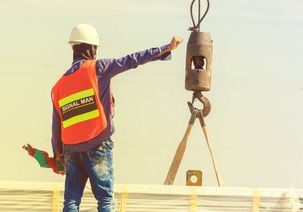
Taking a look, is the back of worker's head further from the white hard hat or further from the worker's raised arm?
the worker's raised arm

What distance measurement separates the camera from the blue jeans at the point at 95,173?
4680mm

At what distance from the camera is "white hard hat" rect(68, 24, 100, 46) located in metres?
4.77

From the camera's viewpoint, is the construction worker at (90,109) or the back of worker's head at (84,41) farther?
the back of worker's head at (84,41)

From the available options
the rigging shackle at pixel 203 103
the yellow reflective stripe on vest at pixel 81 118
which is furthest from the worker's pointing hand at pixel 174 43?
the rigging shackle at pixel 203 103

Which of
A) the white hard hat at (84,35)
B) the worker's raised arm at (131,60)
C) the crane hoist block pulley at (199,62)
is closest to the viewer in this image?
the worker's raised arm at (131,60)

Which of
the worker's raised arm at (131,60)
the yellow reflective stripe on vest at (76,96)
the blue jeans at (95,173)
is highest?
the worker's raised arm at (131,60)

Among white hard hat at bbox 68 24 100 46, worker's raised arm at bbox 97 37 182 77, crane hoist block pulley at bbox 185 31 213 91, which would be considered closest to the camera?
worker's raised arm at bbox 97 37 182 77

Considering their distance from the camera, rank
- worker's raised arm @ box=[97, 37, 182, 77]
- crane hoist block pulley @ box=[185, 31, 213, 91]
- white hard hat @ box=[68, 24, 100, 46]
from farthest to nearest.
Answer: crane hoist block pulley @ box=[185, 31, 213, 91] → white hard hat @ box=[68, 24, 100, 46] → worker's raised arm @ box=[97, 37, 182, 77]

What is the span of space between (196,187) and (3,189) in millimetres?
1765

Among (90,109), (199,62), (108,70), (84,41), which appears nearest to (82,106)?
(90,109)

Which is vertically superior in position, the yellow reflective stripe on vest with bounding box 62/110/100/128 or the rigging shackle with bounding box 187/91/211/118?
the rigging shackle with bounding box 187/91/211/118

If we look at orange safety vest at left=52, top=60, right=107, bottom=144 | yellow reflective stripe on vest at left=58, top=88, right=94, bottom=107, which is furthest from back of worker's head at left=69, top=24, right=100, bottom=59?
yellow reflective stripe on vest at left=58, top=88, right=94, bottom=107

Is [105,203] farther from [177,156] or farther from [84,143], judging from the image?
[177,156]

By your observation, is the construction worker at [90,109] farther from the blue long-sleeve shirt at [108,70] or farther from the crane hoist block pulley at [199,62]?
the crane hoist block pulley at [199,62]
